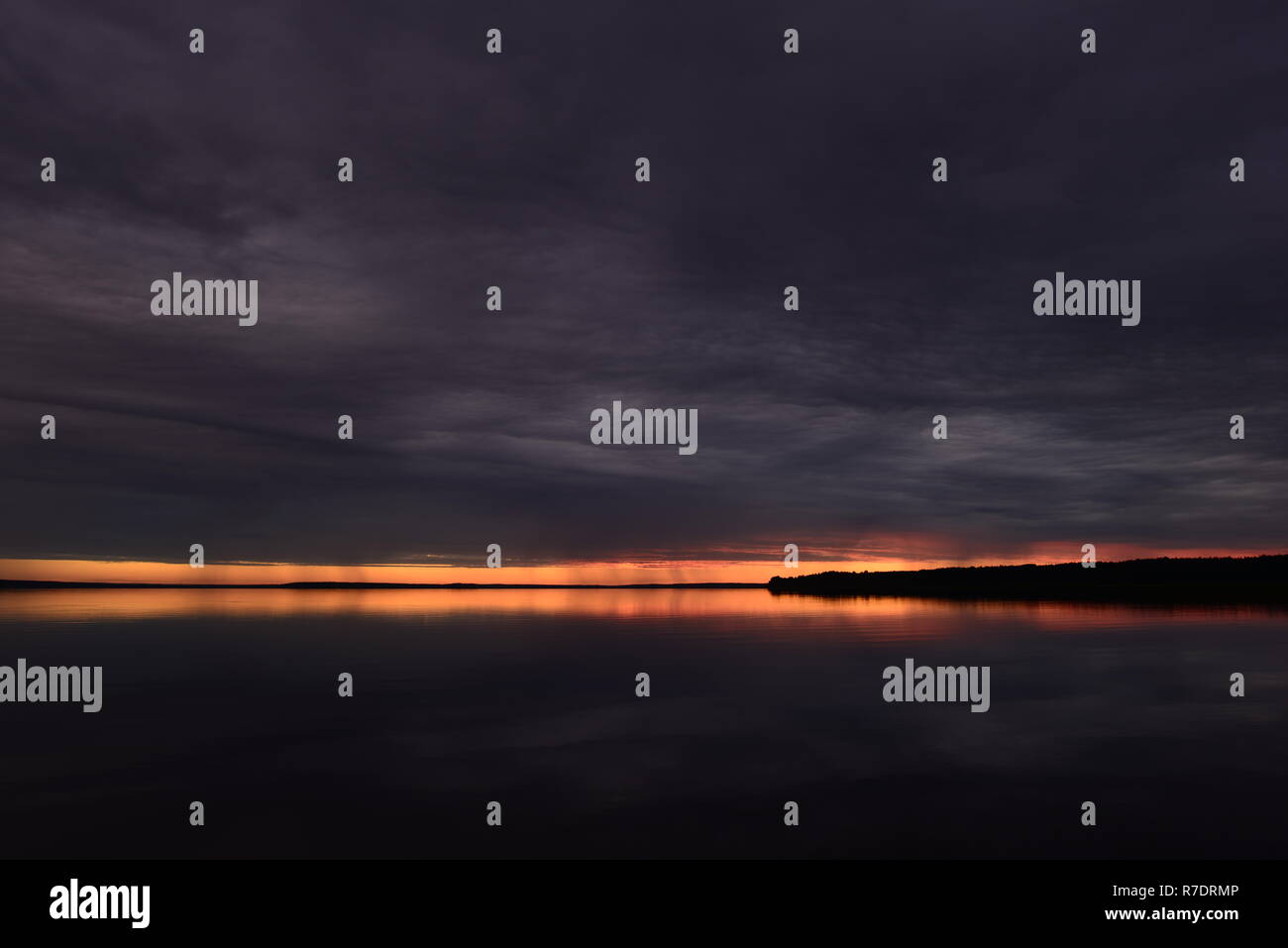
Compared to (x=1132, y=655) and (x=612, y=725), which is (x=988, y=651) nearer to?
(x=1132, y=655)

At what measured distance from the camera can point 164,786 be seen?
18.2 metres

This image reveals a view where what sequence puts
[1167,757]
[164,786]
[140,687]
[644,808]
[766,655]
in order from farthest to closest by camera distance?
[766,655], [140,687], [1167,757], [164,786], [644,808]

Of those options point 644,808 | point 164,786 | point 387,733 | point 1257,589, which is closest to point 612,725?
point 387,733

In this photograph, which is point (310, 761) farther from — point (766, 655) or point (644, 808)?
point (766, 655)

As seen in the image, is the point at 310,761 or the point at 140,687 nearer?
the point at 310,761

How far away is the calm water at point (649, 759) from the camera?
48.8 ft

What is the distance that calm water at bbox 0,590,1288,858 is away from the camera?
14883 millimetres

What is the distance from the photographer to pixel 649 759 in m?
20.8
